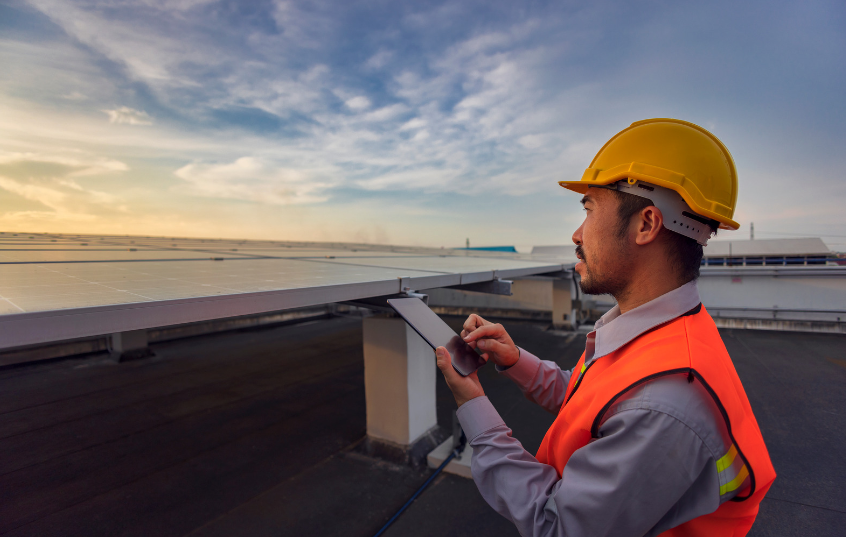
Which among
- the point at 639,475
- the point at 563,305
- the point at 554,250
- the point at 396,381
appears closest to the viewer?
the point at 639,475

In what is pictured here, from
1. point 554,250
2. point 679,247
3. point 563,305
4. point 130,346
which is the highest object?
point 554,250

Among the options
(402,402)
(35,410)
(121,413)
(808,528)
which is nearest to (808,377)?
(808,528)

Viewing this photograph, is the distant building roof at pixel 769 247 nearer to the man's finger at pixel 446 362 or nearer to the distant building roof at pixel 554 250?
the distant building roof at pixel 554 250

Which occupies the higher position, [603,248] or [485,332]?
[603,248]

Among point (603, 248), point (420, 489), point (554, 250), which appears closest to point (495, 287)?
point (420, 489)

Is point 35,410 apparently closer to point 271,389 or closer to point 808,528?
point 271,389

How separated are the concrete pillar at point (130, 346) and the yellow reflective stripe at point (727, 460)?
39.7 feet

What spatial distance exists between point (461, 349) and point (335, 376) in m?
7.95

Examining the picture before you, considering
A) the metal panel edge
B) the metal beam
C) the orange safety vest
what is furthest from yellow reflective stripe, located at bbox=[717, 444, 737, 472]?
the metal beam

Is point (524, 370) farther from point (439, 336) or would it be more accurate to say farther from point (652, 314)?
point (652, 314)

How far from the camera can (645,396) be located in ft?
2.97

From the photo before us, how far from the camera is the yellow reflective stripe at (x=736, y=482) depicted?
91 cm

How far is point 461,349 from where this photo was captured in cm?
135

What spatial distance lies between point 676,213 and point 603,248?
22 centimetres
